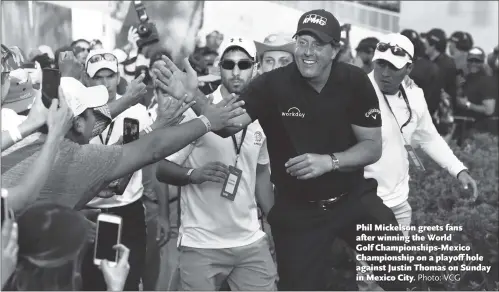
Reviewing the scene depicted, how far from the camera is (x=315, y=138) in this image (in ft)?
A: 19.2

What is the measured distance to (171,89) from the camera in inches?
207

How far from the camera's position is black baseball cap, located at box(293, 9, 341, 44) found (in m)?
5.83

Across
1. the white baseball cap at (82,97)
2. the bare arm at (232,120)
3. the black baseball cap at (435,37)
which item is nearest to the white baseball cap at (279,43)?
the bare arm at (232,120)

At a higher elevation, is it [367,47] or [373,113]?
[373,113]

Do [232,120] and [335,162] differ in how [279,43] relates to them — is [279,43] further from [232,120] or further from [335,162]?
[232,120]

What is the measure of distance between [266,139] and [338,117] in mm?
511

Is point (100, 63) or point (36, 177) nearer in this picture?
point (36, 177)

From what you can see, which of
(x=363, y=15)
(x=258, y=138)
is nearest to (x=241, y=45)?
(x=258, y=138)

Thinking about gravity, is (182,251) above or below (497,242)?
above

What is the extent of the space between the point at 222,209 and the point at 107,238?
230cm

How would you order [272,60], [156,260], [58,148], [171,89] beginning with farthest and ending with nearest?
[156,260]
[272,60]
[171,89]
[58,148]

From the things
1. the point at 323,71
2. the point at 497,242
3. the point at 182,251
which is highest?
the point at 323,71

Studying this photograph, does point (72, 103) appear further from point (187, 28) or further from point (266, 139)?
point (187, 28)

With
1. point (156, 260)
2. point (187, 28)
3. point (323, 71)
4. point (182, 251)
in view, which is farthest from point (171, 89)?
point (187, 28)
